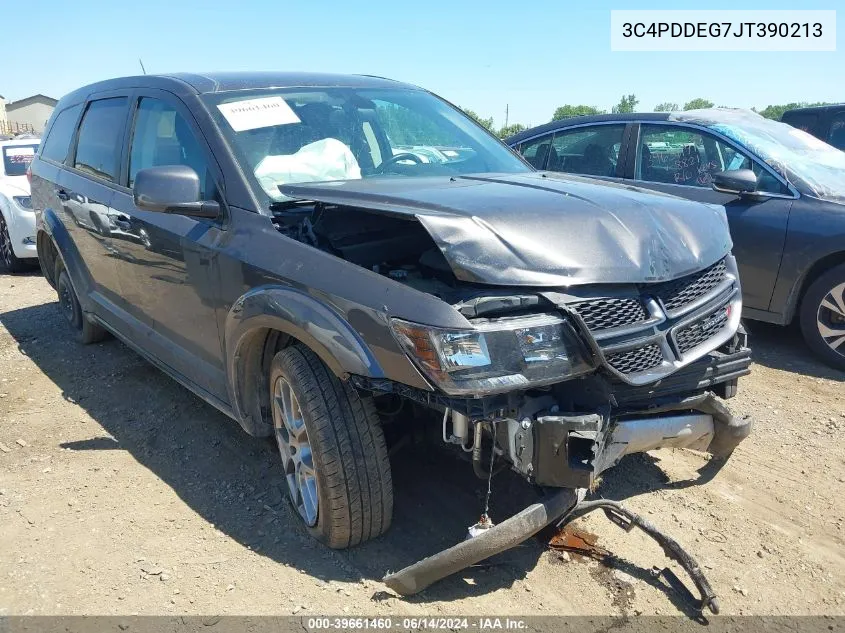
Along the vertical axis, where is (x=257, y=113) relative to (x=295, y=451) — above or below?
above

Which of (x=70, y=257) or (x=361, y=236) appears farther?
(x=70, y=257)

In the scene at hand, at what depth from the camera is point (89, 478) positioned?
134 inches

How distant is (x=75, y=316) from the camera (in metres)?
5.38

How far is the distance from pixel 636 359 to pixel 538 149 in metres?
4.16

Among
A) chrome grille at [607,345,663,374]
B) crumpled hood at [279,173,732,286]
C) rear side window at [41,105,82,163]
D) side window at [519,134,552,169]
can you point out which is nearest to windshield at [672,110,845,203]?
side window at [519,134,552,169]

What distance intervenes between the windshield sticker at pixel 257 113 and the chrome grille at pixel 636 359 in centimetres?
194

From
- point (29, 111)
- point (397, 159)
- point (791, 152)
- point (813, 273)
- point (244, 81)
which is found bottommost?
point (29, 111)

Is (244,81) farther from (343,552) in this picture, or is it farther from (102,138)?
(343,552)

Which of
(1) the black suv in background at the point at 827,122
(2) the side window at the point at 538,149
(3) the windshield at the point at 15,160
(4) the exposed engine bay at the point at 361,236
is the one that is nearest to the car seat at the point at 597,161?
(2) the side window at the point at 538,149

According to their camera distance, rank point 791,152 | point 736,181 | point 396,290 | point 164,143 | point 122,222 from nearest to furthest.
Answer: point 396,290 < point 164,143 < point 122,222 < point 736,181 < point 791,152

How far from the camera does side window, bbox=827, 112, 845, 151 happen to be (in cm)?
813

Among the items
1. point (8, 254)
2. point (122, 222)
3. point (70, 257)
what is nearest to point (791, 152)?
point (122, 222)

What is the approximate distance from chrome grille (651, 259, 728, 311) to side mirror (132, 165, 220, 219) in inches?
75.5

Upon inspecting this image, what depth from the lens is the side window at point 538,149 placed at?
6051 mm
